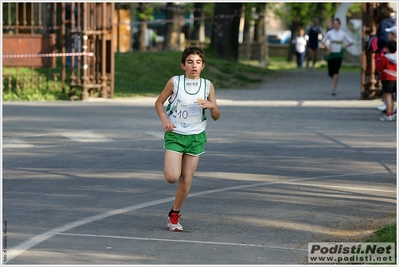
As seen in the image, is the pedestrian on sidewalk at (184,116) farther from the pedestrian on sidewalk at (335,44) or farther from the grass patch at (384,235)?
the pedestrian on sidewalk at (335,44)

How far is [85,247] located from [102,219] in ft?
4.24

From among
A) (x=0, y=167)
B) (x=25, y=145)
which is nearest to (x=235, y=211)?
(x=0, y=167)

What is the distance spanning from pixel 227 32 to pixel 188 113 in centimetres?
3101

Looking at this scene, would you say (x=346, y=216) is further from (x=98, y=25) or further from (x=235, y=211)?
(x=98, y=25)

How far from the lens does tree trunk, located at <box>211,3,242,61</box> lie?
39000mm

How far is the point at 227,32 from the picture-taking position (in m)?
39.1

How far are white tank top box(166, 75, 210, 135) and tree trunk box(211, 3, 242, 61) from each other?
1195 inches

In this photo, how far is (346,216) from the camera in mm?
9102

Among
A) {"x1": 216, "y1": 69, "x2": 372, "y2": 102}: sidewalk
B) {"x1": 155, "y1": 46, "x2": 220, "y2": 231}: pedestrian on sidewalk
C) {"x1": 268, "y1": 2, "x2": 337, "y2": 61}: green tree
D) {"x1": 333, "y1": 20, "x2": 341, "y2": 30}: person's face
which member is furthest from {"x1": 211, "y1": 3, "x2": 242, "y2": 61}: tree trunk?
{"x1": 155, "y1": 46, "x2": 220, "y2": 231}: pedestrian on sidewalk

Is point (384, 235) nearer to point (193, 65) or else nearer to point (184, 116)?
point (184, 116)

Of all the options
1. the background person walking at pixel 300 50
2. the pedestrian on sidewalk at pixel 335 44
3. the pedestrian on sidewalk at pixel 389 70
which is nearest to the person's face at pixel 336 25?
the pedestrian on sidewalk at pixel 335 44

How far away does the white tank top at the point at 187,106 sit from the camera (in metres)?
8.36

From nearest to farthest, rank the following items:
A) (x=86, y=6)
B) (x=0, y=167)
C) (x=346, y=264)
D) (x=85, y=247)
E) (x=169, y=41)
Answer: (x=346, y=264), (x=85, y=247), (x=0, y=167), (x=86, y=6), (x=169, y=41)

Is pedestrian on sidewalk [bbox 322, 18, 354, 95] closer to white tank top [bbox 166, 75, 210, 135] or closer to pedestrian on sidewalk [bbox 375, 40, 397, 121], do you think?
pedestrian on sidewalk [bbox 375, 40, 397, 121]
